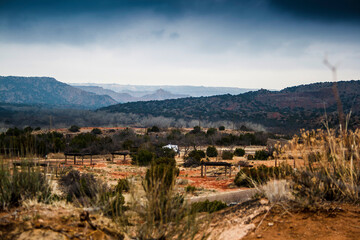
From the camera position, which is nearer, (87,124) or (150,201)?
(150,201)

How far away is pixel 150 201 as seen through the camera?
4.34 metres

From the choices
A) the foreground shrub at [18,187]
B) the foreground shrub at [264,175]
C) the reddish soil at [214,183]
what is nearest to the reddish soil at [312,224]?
the foreground shrub at [264,175]

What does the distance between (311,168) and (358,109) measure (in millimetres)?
77376

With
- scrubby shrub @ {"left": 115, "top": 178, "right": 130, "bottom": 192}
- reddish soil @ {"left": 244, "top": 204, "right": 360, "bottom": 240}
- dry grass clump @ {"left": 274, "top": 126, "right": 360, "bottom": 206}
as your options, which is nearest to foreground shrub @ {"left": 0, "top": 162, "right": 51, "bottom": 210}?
scrubby shrub @ {"left": 115, "top": 178, "right": 130, "bottom": 192}

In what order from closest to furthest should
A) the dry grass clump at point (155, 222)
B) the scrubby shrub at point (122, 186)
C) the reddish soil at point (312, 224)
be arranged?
the dry grass clump at point (155, 222), the reddish soil at point (312, 224), the scrubby shrub at point (122, 186)

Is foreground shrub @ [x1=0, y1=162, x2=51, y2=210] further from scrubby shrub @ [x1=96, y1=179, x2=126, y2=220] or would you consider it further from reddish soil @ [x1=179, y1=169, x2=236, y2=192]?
reddish soil @ [x1=179, y1=169, x2=236, y2=192]

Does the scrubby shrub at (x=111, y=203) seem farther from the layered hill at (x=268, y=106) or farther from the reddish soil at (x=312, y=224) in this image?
the layered hill at (x=268, y=106)

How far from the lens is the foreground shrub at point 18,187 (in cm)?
495

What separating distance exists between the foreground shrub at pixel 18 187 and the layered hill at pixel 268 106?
64988mm

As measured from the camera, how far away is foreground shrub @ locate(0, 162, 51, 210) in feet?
16.2

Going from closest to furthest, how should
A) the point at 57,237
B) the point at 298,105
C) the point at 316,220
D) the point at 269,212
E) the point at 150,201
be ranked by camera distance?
the point at 57,237, the point at 150,201, the point at 316,220, the point at 269,212, the point at 298,105

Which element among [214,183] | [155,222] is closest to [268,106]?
[214,183]

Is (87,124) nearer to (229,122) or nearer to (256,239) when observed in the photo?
(229,122)

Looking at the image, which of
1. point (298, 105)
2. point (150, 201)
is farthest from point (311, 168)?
point (298, 105)
